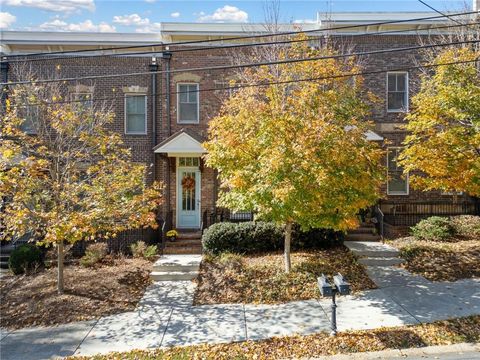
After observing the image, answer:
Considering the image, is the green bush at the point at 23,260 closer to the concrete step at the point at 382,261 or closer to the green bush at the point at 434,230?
the concrete step at the point at 382,261

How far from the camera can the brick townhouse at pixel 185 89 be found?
14.2m

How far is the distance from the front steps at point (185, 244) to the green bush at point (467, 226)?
29.4 feet

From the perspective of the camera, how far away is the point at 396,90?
49.1 ft

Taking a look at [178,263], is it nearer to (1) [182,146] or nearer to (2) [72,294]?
(2) [72,294]

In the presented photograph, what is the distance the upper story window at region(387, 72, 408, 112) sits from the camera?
1493 centimetres

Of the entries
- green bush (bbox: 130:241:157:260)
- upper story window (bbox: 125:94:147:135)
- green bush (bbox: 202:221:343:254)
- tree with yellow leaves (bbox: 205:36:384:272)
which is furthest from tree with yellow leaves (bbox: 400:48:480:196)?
upper story window (bbox: 125:94:147:135)

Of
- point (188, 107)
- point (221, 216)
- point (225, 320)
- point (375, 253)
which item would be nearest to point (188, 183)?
point (221, 216)

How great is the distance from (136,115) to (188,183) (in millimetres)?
3439

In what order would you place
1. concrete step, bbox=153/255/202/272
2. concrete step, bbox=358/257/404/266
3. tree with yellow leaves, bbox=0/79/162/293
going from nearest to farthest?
tree with yellow leaves, bbox=0/79/162/293 → concrete step, bbox=153/255/202/272 → concrete step, bbox=358/257/404/266

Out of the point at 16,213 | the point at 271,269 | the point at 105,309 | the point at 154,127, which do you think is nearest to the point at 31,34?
the point at 154,127

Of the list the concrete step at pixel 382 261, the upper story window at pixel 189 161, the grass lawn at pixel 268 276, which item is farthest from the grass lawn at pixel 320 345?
the upper story window at pixel 189 161

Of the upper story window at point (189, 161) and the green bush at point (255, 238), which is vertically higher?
the upper story window at point (189, 161)

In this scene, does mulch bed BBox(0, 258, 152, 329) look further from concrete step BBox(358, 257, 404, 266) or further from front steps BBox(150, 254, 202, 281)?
concrete step BBox(358, 257, 404, 266)

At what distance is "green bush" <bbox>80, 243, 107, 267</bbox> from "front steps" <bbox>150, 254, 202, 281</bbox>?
1.80 meters
